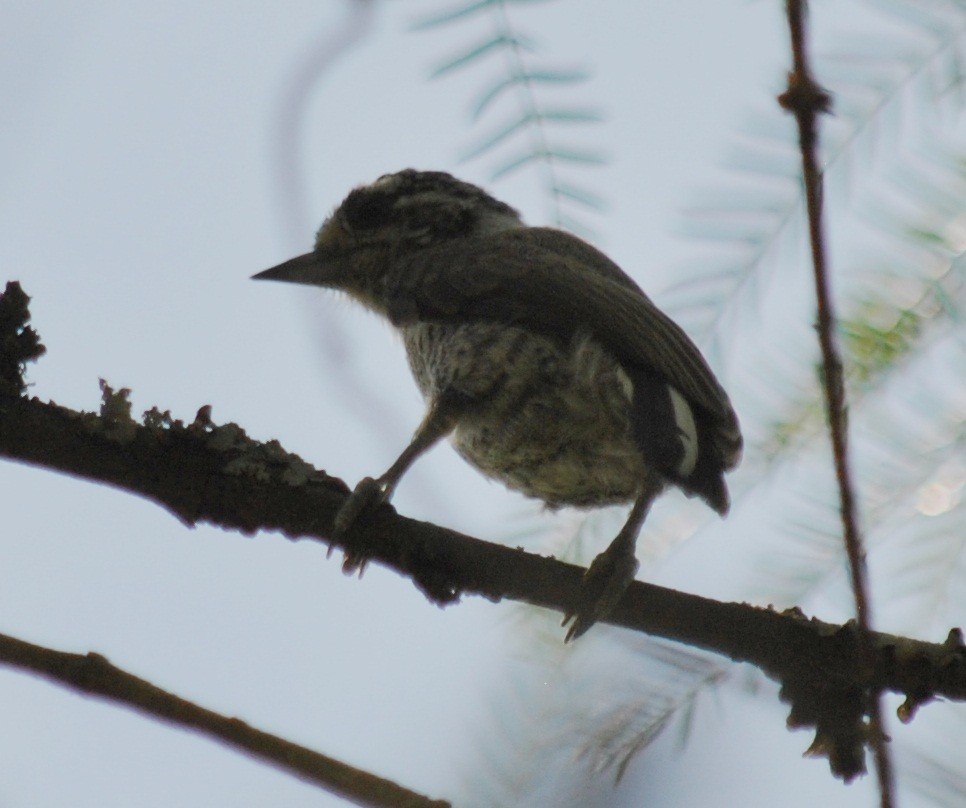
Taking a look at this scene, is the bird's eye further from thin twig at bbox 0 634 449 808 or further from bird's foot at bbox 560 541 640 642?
thin twig at bbox 0 634 449 808

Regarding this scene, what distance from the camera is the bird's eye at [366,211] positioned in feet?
14.0

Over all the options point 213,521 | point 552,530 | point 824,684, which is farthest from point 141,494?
point 824,684

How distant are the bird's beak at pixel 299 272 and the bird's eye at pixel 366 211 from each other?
0.53 ft

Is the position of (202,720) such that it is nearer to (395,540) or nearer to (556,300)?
(395,540)

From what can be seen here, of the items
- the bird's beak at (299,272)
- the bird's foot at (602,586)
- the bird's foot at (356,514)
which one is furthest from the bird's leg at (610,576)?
the bird's beak at (299,272)

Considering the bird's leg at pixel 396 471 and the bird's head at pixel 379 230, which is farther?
the bird's head at pixel 379 230

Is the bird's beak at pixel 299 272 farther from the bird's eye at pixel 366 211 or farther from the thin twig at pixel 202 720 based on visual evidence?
the thin twig at pixel 202 720

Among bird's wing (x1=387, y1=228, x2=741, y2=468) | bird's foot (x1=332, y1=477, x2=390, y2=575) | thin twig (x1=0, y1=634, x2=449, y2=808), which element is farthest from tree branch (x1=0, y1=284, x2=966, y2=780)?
thin twig (x1=0, y1=634, x2=449, y2=808)

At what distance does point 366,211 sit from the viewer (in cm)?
427

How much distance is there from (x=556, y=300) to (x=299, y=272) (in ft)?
3.78

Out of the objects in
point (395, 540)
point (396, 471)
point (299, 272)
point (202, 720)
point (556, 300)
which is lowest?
point (202, 720)

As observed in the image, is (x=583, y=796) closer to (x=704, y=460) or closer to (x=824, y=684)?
(x=824, y=684)

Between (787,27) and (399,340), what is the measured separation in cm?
248

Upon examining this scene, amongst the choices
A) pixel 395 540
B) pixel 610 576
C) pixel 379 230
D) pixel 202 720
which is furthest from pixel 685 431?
pixel 379 230
